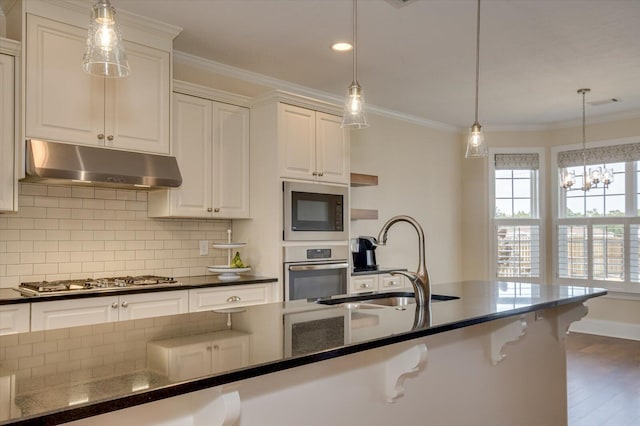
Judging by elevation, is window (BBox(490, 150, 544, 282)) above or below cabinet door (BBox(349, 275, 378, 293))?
above

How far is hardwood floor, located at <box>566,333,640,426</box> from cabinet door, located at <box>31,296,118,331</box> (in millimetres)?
2943

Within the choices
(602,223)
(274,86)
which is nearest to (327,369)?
(274,86)

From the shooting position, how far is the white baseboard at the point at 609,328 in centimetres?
580

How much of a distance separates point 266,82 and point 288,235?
57.9 inches

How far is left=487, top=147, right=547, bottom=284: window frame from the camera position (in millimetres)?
6504

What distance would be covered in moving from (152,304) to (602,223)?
534 cm

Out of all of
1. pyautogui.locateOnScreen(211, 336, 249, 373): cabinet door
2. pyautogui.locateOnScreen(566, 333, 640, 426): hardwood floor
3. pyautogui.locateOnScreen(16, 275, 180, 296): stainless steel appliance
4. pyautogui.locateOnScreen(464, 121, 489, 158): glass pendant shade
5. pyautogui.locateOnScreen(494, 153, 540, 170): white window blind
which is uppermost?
pyautogui.locateOnScreen(494, 153, 540, 170): white window blind

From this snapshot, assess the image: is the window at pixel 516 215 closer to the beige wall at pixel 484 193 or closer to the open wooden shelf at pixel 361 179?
the beige wall at pixel 484 193

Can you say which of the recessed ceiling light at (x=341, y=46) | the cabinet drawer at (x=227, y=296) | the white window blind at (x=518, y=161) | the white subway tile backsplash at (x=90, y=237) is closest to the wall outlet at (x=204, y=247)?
the white subway tile backsplash at (x=90, y=237)

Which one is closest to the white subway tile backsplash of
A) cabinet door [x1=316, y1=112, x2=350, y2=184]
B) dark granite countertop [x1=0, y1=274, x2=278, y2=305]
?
dark granite countertop [x1=0, y1=274, x2=278, y2=305]

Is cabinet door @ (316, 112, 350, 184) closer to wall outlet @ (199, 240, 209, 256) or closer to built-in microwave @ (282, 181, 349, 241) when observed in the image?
built-in microwave @ (282, 181, 349, 241)

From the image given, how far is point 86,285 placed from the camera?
2928 mm

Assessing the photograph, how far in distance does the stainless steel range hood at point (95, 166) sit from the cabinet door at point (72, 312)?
2.28 ft

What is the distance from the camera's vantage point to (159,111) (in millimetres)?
3344
